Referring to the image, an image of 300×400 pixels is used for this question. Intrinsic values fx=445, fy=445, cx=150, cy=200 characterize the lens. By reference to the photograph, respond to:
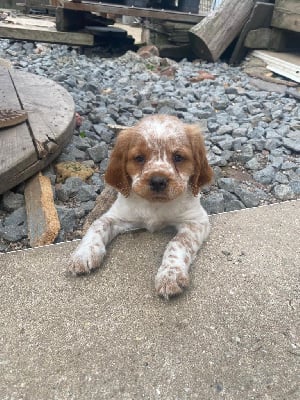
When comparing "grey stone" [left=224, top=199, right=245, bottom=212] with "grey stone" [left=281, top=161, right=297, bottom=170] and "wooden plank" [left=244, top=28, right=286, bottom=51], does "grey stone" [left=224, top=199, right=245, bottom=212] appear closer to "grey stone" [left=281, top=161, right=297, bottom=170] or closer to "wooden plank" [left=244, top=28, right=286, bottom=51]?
"grey stone" [left=281, top=161, right=297, bottom=170]

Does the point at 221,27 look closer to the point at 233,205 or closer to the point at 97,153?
the point at 97,153

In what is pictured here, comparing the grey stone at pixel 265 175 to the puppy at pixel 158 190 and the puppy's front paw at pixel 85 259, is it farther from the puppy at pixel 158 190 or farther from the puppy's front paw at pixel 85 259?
the puppy's front paw at pixel 85 259

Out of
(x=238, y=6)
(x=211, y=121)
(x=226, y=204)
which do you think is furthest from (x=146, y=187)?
(x=238, y=6)

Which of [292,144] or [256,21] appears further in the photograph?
[256,21]

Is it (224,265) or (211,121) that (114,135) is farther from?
(224,265)

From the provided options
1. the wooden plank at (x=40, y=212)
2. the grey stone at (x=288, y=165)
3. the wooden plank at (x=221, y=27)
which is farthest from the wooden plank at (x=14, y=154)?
the wooden plank at (x=221, y=27)

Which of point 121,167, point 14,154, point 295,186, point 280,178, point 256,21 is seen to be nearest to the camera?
point 121,167

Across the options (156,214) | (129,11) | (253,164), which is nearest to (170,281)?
(156,214)
